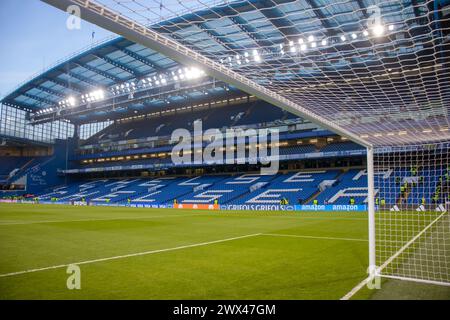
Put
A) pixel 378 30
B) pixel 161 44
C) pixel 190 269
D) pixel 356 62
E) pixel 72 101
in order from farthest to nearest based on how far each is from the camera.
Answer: pixel 72 101 < pixel 190 269 < pixel 356 62 < pixel 378 30 < pixel 161 44

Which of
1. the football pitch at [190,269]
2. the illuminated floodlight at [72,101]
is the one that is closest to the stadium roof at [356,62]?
the football pitch at [190,269]

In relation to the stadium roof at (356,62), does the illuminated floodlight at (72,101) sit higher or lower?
higher

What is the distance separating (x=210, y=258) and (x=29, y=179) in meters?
53.2

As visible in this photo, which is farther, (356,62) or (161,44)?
(356,62)

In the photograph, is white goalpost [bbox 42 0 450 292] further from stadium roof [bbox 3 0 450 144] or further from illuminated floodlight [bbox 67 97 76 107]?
illuminated floodlight [bbox 67 97 76 107]

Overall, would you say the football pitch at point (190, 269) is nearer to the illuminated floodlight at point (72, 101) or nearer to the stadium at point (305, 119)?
the stadium at point (305, 119)

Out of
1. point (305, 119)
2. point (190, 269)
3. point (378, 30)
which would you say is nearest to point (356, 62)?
point (378, 30)

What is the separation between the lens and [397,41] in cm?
470

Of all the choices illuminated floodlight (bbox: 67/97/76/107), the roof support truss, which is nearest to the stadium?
the roof support truss

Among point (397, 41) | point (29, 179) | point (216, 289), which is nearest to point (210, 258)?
point (216, 289)

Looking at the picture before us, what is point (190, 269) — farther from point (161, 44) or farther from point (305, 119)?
point (305, 119)

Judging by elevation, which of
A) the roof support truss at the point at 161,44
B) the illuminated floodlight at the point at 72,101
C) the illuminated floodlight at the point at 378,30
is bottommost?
the roof support truss at the point at 161,44

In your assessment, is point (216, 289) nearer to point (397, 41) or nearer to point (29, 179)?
point (397, 41)

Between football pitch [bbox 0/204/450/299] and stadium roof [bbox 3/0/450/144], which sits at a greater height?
stadium roof [bbox 3/0/450/144]
